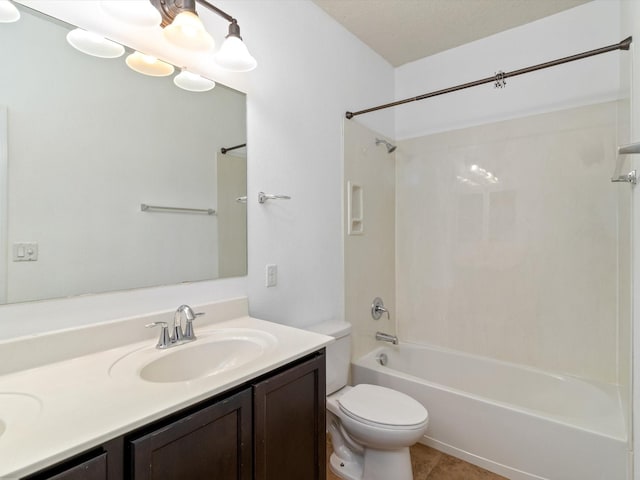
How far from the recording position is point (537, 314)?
7.20ft

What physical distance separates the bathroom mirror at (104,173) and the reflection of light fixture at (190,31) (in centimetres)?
17

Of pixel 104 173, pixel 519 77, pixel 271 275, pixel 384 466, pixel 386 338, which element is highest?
pixel 519 77

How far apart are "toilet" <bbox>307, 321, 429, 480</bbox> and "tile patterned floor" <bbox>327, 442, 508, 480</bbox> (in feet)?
0.45

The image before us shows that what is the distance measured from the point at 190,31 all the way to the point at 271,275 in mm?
1104

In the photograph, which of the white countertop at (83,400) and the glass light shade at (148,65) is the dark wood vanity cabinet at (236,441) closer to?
the white countertop at (83,400)

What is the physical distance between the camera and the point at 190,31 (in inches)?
46.9

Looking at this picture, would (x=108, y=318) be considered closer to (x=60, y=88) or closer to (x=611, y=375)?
(x=60, y=88)

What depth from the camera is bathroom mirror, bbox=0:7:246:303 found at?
37.6 inches

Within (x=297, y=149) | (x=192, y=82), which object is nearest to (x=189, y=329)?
(x=192, y=82)

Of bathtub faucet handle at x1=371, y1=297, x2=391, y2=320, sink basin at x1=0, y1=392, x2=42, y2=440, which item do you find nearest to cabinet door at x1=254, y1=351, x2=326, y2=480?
sink basin at x1=0, y1=392, x2=42, y2=440

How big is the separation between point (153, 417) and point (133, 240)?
0.71m

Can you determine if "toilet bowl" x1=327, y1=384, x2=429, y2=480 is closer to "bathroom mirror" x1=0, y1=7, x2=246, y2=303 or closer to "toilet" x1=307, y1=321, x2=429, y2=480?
"toilet" x1=307, y1=321, x2=429, y2=480

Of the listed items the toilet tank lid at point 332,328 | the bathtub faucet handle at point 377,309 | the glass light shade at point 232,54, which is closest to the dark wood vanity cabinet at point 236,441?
the toilet tank lid at point 332,328

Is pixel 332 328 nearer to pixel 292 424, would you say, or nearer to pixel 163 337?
pixel 292 424
